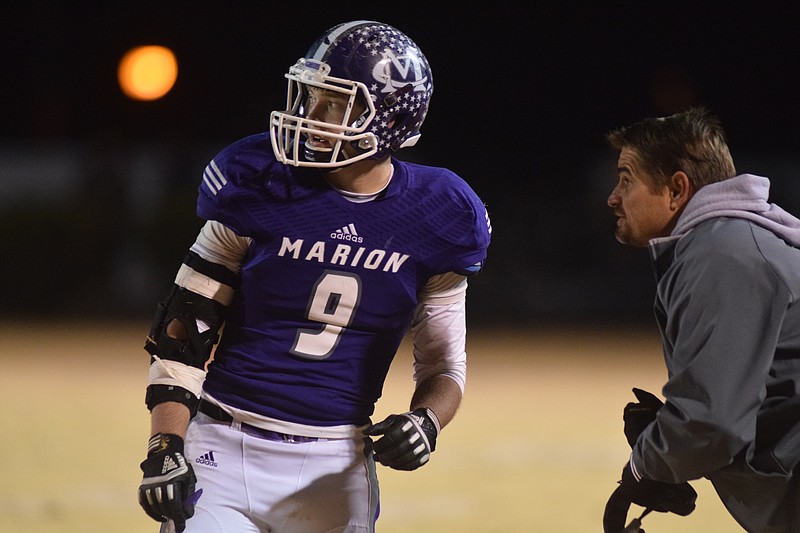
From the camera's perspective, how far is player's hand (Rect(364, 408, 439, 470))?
112 inches

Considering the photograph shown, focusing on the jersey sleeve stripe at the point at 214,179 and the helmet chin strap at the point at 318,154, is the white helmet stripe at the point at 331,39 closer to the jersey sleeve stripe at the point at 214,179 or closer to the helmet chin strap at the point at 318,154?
the helmet chin strap at the point at 318,154

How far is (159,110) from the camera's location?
2281cm

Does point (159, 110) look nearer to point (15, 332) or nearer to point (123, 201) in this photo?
point (123, 201)

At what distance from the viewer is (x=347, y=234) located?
2.97 metres

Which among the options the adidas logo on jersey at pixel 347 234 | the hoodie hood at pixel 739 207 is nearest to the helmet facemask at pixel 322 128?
the adidas logo on jersey at pixel 347 234

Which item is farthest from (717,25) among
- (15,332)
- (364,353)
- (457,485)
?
(364,353)

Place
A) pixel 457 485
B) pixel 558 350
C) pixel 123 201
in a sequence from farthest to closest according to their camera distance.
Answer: pixel 123 201
pixel 558 350
pixel 457 485

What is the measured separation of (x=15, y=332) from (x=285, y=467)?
10.9 m

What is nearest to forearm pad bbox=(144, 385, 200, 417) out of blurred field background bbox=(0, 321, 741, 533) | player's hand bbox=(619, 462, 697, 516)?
player's hand bbox=(619, 462, 697, 516)

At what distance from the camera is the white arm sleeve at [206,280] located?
9.62ft

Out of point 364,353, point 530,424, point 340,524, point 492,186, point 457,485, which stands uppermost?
point 364,353

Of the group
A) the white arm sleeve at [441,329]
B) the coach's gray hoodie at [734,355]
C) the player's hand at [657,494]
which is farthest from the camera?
the white arm sleeve at [441,329]

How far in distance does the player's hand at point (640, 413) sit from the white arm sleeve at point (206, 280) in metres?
1.13

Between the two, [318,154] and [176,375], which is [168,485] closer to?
[176,375]
